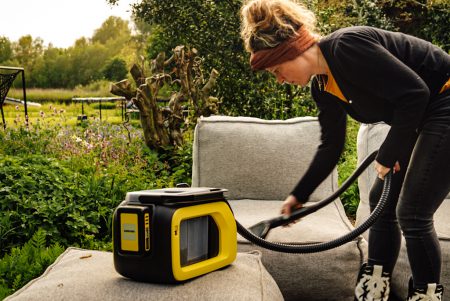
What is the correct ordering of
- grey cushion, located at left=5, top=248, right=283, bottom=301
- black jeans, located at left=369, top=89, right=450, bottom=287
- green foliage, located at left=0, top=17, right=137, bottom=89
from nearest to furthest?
grey cushion, located at left=5, top=248, right=283, bottom=301
black jeans, located at left=369, top=89, right=450, bottom=287
green foliage, located at left=0, top=17, right=137, bottom=89

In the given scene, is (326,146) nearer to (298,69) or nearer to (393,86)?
(298,69)

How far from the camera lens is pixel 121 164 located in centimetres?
427

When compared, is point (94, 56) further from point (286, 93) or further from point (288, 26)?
point (288, 26)

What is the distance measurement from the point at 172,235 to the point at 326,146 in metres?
0.84

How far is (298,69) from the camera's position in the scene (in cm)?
186

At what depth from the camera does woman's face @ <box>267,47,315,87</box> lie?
72.7 inches

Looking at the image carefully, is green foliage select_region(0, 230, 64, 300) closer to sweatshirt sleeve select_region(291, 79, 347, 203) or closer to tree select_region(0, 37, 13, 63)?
sweatshirt sleeve select_region(291, 79, 347, 203)

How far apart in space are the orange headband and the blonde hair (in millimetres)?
14

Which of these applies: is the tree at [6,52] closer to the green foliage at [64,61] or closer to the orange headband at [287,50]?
the green foliage at [64,61]

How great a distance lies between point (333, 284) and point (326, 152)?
0.52 m

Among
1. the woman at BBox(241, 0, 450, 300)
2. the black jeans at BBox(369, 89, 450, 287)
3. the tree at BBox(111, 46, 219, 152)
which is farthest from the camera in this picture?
the tree at BBox(111, 46, 219, 152)

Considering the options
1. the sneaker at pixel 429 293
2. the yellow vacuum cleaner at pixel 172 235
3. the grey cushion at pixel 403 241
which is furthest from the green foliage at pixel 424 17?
the yellow vacuum cleaner at pixel 172 235

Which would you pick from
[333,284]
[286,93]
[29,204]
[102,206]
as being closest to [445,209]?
[333,284]

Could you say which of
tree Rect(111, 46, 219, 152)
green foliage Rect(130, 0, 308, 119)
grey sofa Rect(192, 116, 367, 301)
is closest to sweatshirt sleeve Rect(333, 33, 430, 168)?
grey sofa Rect(192, 116, 367, 301)
